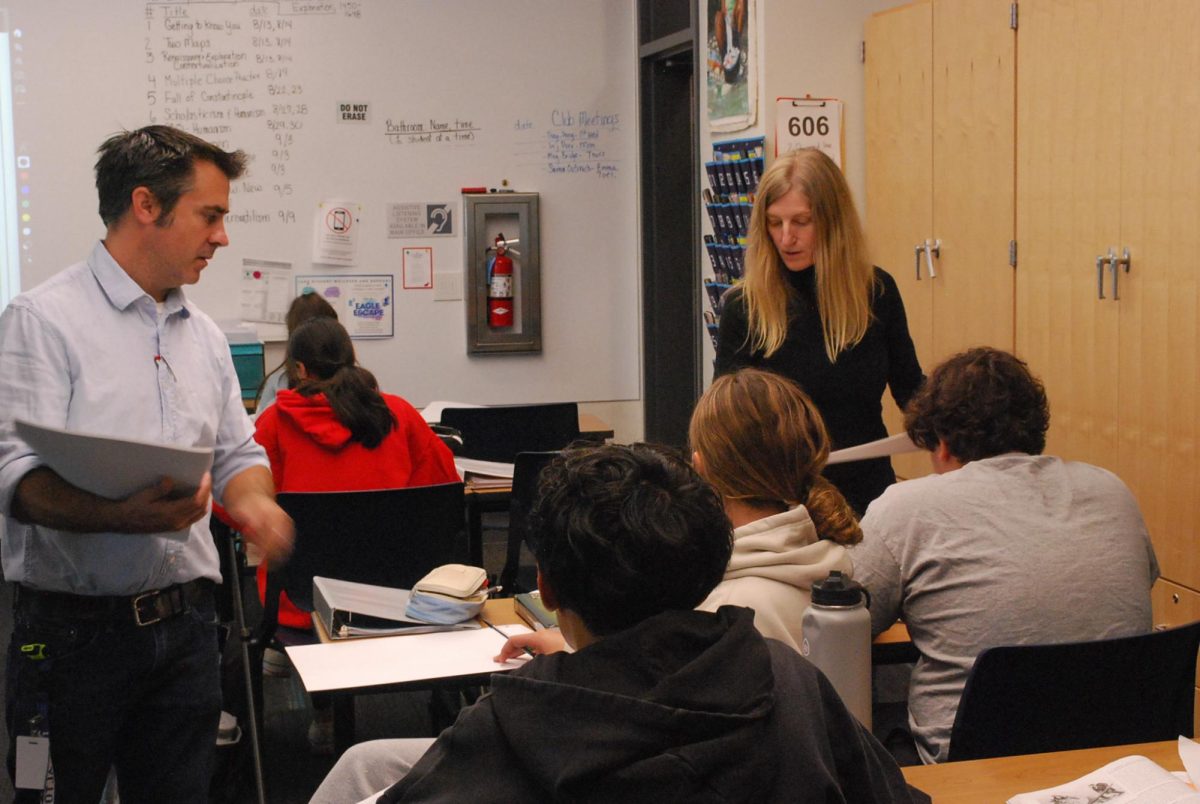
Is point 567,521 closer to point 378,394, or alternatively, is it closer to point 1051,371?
point 378,394

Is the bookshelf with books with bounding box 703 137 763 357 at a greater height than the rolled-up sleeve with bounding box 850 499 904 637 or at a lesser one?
greater

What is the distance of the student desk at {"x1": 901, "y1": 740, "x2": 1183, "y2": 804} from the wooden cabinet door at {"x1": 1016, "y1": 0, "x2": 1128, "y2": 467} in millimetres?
1990

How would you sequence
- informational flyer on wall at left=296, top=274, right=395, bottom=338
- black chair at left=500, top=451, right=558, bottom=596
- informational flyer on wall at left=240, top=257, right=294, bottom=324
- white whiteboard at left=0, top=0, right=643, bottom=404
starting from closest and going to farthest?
black chair at left=500, top=451, right=558, bottom=596, white whiteboard at left=0, top=0, right=643, bottom=404, informational flyer on wall at left=240, top=257, right=294, bottom=324, informational flyer on wall at left=296, top=274, right=395, bottom=338

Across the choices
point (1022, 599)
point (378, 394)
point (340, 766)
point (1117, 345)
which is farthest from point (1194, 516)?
point (340, 766)

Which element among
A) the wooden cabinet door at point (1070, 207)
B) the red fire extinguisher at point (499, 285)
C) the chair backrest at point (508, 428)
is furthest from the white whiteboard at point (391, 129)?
the wooden cabinet door at point (1070, 207)

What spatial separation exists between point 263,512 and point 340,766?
56cm

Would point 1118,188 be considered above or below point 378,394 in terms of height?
above

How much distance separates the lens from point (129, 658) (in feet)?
6.89

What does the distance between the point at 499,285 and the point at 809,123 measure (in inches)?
88.5

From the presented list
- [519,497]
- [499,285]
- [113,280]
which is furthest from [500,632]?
[499,285]

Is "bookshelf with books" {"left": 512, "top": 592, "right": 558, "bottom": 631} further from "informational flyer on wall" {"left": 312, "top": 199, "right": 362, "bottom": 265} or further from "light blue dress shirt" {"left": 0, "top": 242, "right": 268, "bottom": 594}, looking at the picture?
"informational flyer on wall" {"left": 312, "top": 199, "right": 362, "bottom": 265}

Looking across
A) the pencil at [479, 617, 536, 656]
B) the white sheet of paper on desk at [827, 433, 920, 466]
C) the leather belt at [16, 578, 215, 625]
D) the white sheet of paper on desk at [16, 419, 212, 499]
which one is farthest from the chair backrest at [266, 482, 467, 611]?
the white sheet of paper on desk at [16, 419, 212, 499]

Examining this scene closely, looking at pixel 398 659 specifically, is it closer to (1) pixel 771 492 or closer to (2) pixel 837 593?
(1) pixel 771 492

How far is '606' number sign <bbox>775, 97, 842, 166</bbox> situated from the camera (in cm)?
508
